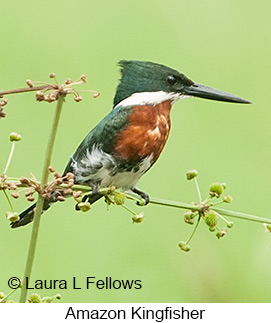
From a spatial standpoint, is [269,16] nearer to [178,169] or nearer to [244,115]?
[244,115]

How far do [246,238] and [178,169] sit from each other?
1.65 ft

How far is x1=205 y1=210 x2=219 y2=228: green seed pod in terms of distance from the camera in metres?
1.65

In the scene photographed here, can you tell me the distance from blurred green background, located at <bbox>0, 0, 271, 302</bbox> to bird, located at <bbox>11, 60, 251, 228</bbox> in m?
0.39

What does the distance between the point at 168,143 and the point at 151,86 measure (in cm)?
166

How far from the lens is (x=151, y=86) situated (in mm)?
2219

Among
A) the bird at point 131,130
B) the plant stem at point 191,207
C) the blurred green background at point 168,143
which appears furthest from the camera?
the blurred green background at point 168,143

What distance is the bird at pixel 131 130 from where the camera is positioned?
7.20 ft

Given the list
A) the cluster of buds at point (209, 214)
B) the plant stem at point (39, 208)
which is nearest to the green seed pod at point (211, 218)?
the cluster of buds at point (209, 214)

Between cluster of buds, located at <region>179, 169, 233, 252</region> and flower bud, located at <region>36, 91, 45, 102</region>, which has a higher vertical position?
flower bud, located at <region>36, 91, 45, 102</region>

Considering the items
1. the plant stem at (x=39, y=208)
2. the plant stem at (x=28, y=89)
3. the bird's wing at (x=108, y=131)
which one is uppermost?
the bird's wing at (x=108, y=131)

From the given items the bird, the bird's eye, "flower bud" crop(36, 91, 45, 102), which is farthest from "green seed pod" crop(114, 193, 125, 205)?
the bird's eye

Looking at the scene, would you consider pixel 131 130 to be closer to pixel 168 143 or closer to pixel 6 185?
pixel 6 185

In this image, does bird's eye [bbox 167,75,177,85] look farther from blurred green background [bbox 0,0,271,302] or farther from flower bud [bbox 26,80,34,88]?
flower bud [bbox 26,80,34,88]

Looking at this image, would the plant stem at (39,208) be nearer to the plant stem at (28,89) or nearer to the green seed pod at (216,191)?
the plant stem at (28,89)
